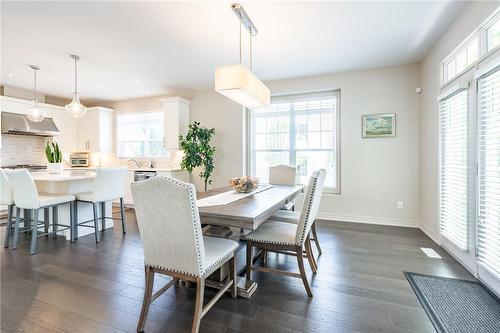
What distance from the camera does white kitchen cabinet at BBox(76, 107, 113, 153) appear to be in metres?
6.04

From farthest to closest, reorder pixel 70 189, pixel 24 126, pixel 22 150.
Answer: pixel 22 150 → pixel 24 126 → pixel 70 189

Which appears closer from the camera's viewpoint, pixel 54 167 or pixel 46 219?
pixel 46 219

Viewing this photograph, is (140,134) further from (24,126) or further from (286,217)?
(286,217)

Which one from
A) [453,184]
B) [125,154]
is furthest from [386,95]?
[125,154]

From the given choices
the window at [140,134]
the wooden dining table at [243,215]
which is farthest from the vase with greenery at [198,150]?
the wooden dining table at [243,215]

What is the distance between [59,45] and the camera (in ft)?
10.7

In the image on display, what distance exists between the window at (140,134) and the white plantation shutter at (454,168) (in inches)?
208

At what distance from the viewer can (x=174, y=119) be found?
5332 millimetres

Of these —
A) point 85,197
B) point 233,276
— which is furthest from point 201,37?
point 233,276

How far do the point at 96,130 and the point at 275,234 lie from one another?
19.2 ft

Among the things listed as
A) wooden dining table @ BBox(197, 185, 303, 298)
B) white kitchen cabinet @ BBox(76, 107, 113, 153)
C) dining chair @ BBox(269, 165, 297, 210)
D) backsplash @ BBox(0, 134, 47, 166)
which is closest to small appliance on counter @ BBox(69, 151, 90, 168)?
white kitchen cabinet @ BBox(76, 107, 113, 153)

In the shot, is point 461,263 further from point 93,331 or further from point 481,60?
point 93,331

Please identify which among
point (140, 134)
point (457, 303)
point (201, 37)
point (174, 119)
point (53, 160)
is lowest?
point (457, 303)

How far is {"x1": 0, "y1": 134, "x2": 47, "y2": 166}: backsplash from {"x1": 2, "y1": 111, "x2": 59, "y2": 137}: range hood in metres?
0.26
